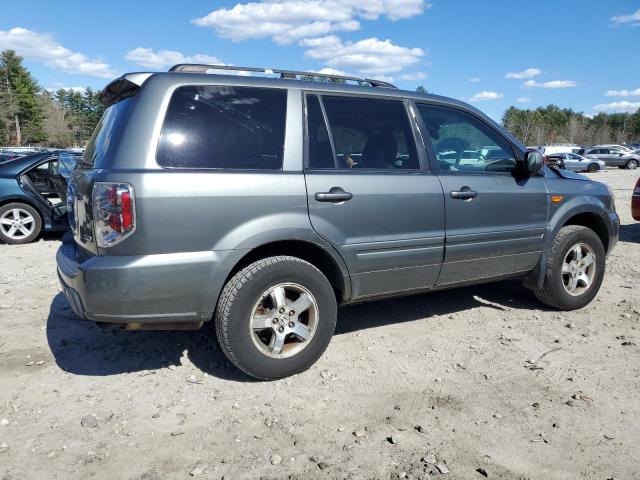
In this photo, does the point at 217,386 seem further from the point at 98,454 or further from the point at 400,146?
the point at 400,146

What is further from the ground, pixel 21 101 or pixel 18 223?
pixel 21 101

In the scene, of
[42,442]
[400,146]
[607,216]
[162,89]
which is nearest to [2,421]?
[42,442]

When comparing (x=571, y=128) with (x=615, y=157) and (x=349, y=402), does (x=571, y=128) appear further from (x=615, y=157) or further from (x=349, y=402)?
(x=349, y=402)

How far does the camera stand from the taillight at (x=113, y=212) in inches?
107

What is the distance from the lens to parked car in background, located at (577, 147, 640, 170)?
38875 mm

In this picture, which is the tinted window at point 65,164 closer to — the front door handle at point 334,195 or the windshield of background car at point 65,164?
the windshield of background car at point 65,164

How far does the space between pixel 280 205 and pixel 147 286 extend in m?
0.91

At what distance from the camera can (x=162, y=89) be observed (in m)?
2.97

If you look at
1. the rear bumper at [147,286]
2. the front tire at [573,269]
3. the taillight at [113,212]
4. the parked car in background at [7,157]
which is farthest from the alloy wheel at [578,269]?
the parked car in background at [7,157]

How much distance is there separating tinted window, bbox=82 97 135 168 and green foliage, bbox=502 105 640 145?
8823 centimetres

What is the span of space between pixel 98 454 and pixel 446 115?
3345 mm

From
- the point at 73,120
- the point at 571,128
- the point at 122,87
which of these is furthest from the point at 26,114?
the point at 571,128

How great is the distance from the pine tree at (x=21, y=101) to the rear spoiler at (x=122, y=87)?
7548cm

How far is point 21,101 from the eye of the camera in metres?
68.4
